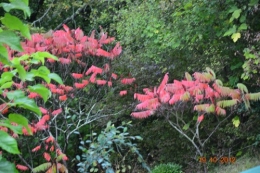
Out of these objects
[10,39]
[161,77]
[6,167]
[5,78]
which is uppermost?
[10,39]

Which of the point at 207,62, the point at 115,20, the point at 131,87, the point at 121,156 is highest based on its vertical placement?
the point at 115,20

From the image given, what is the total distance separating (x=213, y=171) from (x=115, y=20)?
421 centimetres

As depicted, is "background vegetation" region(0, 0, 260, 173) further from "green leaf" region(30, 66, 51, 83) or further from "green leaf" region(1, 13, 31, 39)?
"green leaf" region(1, 13, 31, 39)

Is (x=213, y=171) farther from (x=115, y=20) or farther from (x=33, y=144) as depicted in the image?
(x=115, y=20)

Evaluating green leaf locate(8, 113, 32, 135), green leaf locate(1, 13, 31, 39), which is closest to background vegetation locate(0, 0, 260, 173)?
green leaf locate(8, 113, 32, 135)

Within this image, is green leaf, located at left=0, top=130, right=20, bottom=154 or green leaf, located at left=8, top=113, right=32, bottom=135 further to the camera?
green leaf, located at left=8, top=113, right=32, bottom=135

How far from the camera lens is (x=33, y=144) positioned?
6980 millimetres

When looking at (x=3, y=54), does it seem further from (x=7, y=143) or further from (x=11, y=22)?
(x=7, y=143)

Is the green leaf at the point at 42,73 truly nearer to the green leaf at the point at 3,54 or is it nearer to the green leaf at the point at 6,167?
the green leaf at the point at 3,54

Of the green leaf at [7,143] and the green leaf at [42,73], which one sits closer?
the green leaf at [7,143]

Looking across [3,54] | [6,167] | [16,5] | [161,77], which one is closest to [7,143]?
[6,167]

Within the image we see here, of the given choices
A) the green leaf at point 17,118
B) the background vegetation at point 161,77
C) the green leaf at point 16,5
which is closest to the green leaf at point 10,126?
the green leaf at point 17,118

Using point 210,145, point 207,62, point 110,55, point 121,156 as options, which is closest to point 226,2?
point 207,62

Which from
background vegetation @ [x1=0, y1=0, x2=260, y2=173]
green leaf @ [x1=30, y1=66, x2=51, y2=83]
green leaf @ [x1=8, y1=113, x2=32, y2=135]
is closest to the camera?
green leaf @ [x1=8, y1=113, x2=32, y2=135]
